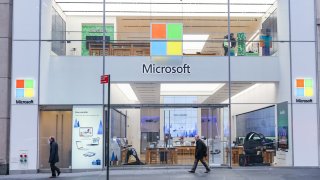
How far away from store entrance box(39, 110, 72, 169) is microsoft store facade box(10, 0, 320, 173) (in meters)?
0.04

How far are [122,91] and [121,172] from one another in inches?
143

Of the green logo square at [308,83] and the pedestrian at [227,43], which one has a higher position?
the pedestrian at [227,43]

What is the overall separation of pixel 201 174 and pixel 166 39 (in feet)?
20.7

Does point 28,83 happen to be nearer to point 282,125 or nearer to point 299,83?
point 282,125

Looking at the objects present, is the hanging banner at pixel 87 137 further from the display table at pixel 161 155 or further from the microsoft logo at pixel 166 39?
the microsoft logo at pixel 166 39

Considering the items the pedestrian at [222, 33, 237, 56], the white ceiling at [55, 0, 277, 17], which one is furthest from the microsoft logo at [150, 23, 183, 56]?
the pedestrian at [222, 33, 237, 56]

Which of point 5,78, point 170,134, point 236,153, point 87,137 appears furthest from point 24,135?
point 236,153

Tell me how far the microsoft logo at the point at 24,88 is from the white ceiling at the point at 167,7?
4228 millimetres

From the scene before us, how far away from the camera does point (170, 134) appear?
24281mm

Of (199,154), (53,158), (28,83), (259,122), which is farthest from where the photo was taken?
(259,122)

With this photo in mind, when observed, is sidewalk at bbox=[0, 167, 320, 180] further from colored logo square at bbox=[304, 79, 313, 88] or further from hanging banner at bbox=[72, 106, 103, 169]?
colored logo square at bbox=[304, 79, 313, 88]

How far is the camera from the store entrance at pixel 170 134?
23.9 meters

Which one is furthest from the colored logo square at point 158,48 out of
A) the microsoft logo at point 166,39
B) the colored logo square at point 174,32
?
the colored logo square at point 174,32

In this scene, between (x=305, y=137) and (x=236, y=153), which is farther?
(x=236, y=153)
